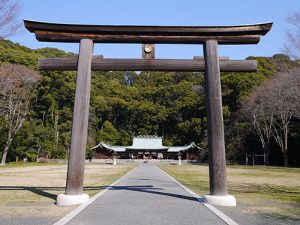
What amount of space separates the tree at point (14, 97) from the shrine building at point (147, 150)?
22020 mm

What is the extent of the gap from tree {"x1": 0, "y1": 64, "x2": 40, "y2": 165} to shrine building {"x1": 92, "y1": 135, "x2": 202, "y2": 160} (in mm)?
22020

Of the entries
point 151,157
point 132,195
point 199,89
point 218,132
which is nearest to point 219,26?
point 218,132

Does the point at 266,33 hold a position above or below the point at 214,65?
above

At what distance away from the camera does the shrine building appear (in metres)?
63.2

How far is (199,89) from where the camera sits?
72250 mm

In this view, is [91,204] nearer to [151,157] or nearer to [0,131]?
[0,131]

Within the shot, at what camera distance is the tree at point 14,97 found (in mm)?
38062

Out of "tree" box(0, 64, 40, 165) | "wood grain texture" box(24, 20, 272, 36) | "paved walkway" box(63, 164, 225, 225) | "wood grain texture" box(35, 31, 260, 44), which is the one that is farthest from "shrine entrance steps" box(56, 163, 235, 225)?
"tree" box(0, 64, 40, 165)

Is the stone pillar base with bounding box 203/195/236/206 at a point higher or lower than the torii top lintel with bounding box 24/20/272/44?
lower

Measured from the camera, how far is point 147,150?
213ft

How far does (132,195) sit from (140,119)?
67.2m

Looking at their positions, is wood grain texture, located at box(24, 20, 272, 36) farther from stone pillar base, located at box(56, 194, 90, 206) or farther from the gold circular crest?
stone pillar base, located at box(56, 194, 90, 206)

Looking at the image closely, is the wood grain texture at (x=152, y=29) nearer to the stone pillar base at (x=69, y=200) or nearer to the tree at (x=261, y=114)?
the stone pillar base at (x=69, y=200)

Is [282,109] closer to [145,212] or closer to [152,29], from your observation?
[152,29]
